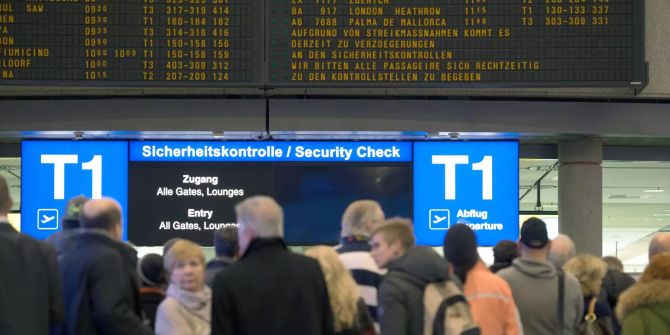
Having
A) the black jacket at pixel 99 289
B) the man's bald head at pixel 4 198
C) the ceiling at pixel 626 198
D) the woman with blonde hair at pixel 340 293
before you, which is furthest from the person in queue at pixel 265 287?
the ceiling at pixel 626 198

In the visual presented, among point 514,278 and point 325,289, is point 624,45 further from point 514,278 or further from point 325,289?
point 325,289

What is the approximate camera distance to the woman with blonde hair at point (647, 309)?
15.8ft

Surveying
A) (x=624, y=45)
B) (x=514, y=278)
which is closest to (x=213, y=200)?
(x=624, y=45)

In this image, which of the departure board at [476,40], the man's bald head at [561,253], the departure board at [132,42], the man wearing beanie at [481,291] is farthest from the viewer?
the departure board at [476,40]

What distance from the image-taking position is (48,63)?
967 cm

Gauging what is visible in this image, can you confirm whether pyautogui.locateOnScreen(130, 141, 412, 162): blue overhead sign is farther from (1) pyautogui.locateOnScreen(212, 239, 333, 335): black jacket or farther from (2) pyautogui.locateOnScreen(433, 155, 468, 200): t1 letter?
(1) pyautogui.locateOnScreen(212, 239, 333, 335): black jacket

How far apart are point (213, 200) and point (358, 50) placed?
2.28 meters

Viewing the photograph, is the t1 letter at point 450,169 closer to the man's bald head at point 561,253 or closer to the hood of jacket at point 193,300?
the man's bald head at point 561,253

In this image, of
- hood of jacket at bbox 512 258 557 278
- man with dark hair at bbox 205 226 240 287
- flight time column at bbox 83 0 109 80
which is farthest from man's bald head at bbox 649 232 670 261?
flight time column at bbox 83 0 109 80

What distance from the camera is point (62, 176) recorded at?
35.0 feet

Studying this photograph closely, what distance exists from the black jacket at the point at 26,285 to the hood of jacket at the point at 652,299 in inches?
107

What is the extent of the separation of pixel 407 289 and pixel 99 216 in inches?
61.4

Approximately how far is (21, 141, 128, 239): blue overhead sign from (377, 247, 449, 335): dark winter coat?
6246 millimetres

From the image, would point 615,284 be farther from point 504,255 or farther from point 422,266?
point 422,266
